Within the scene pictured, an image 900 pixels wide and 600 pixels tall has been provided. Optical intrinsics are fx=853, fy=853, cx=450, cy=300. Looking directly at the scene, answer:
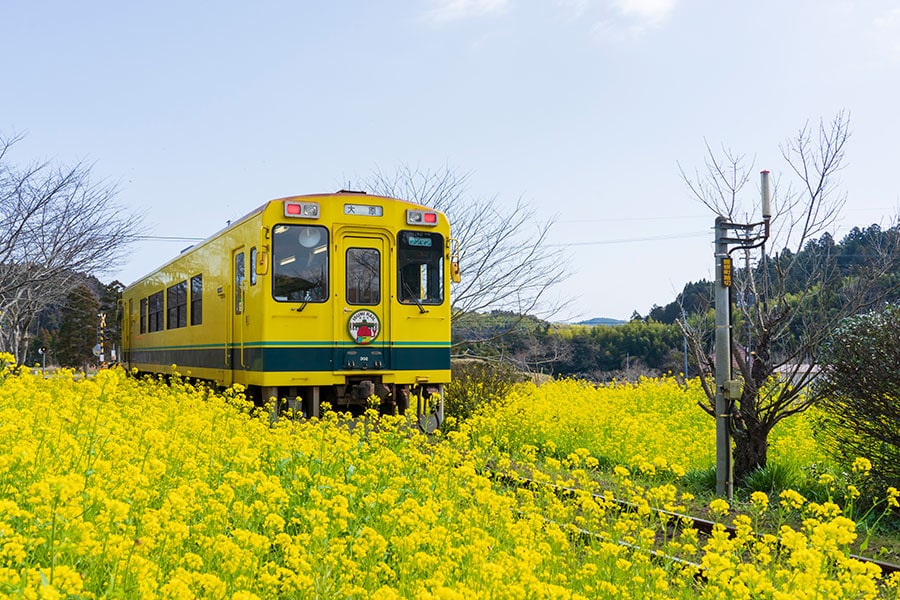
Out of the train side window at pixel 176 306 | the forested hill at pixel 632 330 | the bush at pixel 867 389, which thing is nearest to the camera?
the bush at pixel 867 389

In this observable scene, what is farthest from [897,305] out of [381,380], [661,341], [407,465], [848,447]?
[661,341]

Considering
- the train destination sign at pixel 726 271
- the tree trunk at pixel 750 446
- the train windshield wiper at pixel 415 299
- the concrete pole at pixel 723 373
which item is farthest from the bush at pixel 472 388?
the train destination sign at pixel 726 271

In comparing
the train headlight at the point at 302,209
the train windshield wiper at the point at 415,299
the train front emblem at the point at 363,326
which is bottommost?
the train front emblem at the point at 363,326

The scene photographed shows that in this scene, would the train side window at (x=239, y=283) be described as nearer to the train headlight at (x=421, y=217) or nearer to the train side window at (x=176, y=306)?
the train headlight at (x=421, y=217)

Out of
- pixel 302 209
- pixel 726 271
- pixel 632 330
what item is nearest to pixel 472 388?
pixel 302 209

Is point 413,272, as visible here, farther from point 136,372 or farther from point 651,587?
point 136,372

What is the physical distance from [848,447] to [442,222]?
4557 mm

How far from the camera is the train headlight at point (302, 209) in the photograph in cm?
843

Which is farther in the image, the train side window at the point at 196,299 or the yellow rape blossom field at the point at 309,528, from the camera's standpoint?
the train side window at the point at 196,299

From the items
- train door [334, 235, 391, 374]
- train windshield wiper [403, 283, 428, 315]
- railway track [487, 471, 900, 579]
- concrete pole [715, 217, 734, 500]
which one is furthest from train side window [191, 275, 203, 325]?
concrete pole [715, 217, 734, 500]

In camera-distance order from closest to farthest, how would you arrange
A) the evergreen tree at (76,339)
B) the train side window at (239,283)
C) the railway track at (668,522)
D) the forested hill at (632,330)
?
1. the railway track at (668,522)
2. the forested hill at (632,330)
3. the train side window at (239,283)
4. the evergreen tree at (76,339)

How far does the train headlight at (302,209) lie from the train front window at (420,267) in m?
0.97

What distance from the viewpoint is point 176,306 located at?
40.5 ft

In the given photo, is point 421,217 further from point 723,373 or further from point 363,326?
point 723,373
